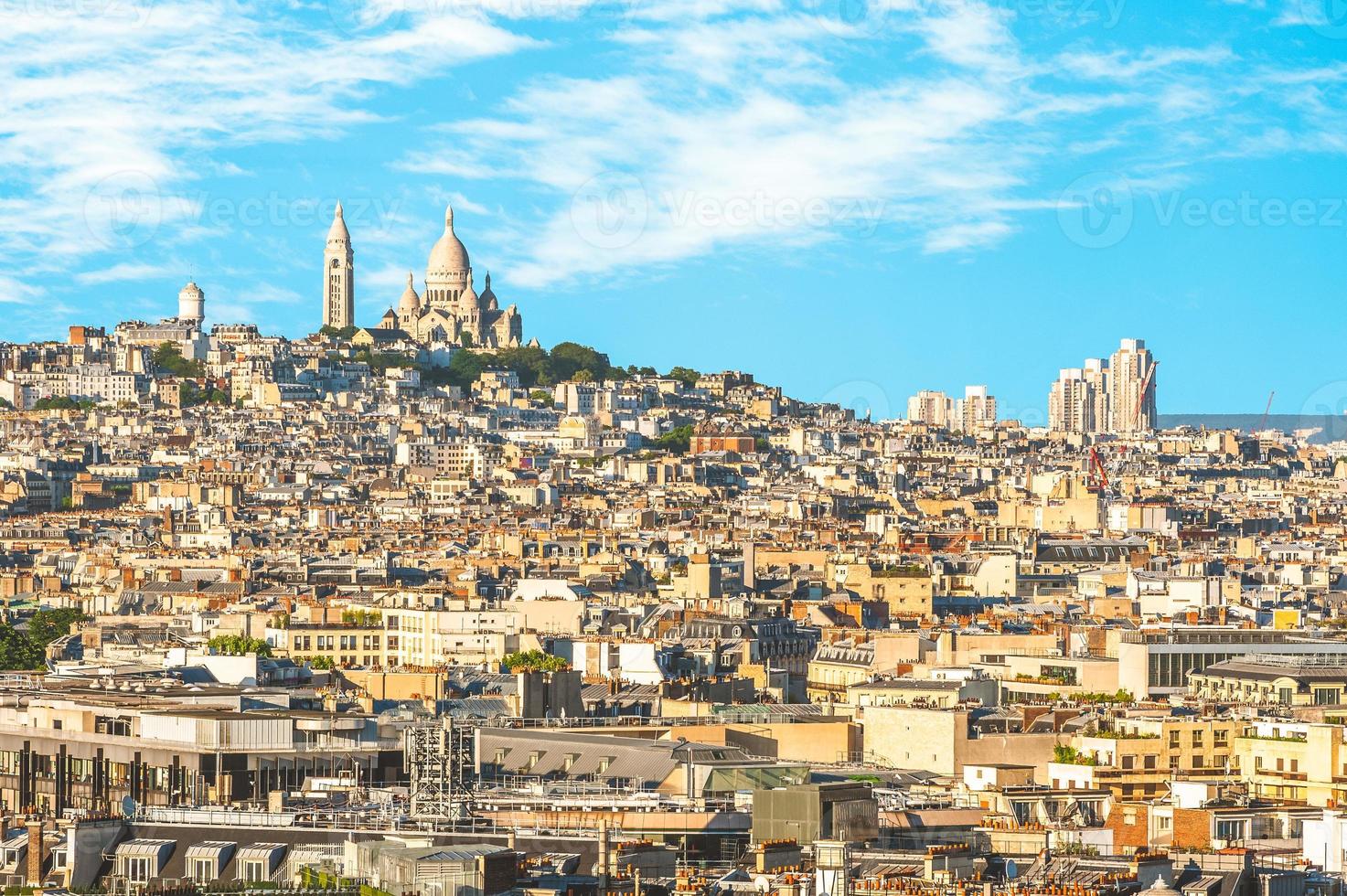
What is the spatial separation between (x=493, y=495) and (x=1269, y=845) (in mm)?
131482

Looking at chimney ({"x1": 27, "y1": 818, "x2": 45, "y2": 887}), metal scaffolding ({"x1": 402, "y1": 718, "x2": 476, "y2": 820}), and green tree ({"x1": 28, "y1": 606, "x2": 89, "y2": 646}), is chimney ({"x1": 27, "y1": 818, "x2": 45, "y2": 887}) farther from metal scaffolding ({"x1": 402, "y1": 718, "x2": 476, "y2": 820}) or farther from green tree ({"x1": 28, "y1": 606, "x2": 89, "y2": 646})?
green tree ({"x1": 28, "y1": 606, "x2": 89, "y2": 646})

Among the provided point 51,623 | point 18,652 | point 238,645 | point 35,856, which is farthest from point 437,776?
point 51,623

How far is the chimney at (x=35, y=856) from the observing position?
93.4ft

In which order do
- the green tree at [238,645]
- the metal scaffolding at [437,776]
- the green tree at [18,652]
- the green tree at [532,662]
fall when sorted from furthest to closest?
the green tree at [18,652], the green tree at [238,645], the green tree at [532,662], the metal scaffolding at [437,776]

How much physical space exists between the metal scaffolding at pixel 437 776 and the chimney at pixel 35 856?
3.02 m

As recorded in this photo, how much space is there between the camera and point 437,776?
32.4m

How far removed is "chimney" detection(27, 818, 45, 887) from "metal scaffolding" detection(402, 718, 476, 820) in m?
A: 3.02

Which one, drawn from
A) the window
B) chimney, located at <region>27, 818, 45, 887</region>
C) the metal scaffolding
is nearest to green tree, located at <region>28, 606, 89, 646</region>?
the metal scaffolding

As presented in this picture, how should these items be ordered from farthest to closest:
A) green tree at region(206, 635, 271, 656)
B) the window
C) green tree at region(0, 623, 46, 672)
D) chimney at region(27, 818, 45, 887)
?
1. green tree at region(0, 623, 46, 672)
2. green tree at region(206, 635, 271, 656)
3. chimney at region(27, 818, 45, 887)
4. the window

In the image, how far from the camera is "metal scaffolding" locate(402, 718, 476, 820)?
29.9m

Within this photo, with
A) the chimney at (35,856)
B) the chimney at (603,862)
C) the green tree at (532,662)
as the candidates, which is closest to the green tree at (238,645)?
the green tree at (532,662)

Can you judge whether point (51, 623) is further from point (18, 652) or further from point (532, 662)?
point (532, 662)

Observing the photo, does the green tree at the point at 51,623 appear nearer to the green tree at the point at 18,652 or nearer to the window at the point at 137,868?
the green tree at the point at 18,652

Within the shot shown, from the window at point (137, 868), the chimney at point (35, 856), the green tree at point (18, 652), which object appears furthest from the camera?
the green tree at point (18, 652)
